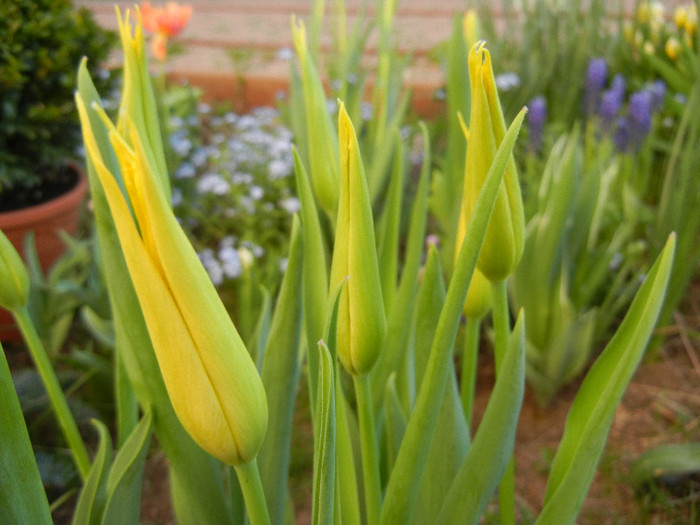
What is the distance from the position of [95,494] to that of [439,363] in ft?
1.14

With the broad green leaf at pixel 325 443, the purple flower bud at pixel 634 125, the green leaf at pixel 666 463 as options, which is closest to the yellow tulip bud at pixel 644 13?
the purple flower bud at pixel 634 125

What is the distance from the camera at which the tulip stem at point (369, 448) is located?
1.83 feet

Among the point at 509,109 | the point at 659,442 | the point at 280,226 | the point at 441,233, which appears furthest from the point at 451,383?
the point at 509,109

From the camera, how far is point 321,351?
1.37 ft

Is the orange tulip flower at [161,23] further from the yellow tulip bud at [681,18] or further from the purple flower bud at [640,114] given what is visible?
the yellow tulip bud at [681,18]

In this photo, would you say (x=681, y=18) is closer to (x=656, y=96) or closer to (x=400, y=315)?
(x=656, y=96)

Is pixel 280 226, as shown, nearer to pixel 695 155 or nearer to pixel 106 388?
pixel 106 388

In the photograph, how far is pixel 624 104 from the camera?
7.27 feet

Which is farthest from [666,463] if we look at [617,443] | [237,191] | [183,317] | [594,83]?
[237,191]

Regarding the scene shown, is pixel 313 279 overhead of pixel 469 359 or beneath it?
overhead

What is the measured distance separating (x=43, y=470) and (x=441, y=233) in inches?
40.1

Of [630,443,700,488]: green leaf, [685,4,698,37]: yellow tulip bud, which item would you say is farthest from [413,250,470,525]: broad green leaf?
[685,4,698,37]: yellow tulip bud

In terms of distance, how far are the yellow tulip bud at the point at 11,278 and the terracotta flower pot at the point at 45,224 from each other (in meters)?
1.00

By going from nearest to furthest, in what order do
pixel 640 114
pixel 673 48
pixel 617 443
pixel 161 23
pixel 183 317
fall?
pixel 183 317
pixel 617 443
pixel 640 114
pixel 161 23
pixel 673 48
